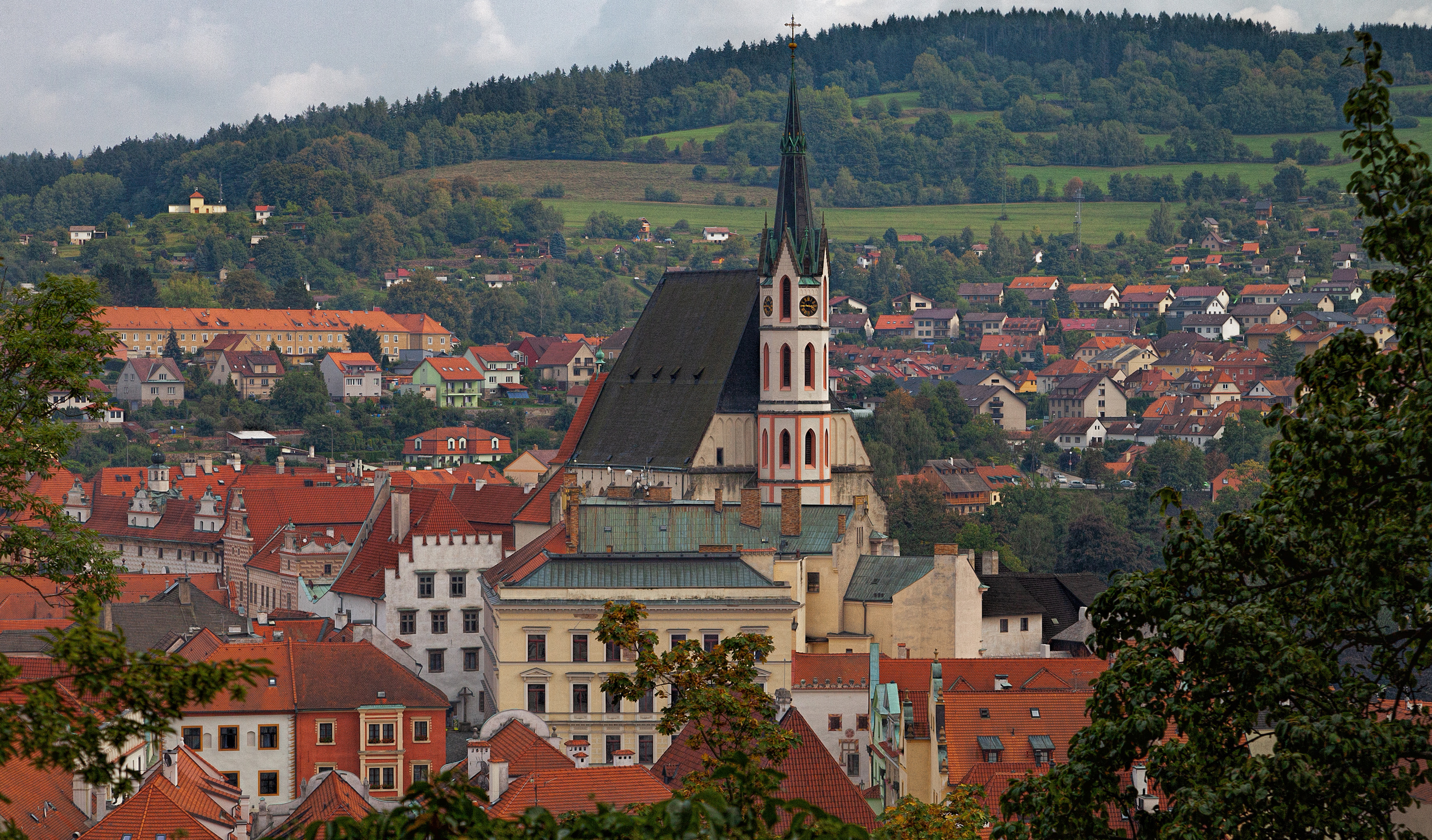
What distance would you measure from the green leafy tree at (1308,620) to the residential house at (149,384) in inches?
6875

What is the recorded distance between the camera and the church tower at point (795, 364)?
84.2m

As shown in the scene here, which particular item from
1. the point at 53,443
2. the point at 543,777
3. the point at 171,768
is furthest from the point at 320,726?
the point at 53,443

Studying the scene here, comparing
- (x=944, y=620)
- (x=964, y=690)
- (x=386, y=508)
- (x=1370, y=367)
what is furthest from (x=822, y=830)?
(x=386, y=508)

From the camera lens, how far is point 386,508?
273 ft

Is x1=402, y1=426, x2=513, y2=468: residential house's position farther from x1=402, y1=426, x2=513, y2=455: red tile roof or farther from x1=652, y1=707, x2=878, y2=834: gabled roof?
x1=652, y1=707, x2=878, y2=834: gabled roof

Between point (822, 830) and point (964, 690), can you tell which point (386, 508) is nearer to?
point (964, 690)

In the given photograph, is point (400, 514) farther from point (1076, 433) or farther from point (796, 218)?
point (1076, 433)

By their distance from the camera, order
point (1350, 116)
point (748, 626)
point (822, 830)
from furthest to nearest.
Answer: point (748, 626)
point (1350, 116)
point (822, 830)

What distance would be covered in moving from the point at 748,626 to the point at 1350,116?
152 feet

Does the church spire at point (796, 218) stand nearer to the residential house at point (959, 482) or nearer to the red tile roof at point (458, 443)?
the residential house at point (959, 482)

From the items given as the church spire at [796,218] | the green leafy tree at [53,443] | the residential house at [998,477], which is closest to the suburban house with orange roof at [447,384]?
the residential house at [998,477]

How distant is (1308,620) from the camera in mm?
19484

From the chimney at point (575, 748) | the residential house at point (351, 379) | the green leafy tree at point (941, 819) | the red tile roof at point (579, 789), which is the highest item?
the green leafy tree at point (941, 819)

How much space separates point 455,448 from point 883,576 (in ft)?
307
